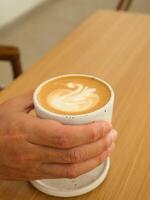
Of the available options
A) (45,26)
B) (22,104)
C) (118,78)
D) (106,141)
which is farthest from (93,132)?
(45,26)

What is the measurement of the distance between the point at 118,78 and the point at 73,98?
351 mm

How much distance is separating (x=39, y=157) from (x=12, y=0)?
2.74 meters

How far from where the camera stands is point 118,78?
0.82 m

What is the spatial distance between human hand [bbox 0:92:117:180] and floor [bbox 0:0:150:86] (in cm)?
174

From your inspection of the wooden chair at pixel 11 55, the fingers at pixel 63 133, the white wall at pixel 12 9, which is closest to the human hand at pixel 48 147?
the fingers at pixel 63 133

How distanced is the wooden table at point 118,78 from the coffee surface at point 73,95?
5.5 inches

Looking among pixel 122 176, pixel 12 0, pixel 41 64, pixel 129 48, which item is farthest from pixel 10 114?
pixel 12 0

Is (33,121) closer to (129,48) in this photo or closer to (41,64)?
(41,64)

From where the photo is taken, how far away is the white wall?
9.47 feet

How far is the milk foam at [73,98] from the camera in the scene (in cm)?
46

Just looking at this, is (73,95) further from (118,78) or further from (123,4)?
(123,4)

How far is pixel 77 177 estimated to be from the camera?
0.48 metres

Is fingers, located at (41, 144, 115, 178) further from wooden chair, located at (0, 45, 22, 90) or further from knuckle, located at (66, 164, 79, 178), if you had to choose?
wooden chair, located at (0, 45, 22, 90)

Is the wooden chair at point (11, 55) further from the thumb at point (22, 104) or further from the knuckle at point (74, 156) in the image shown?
the knuckle at point (74, 156)
